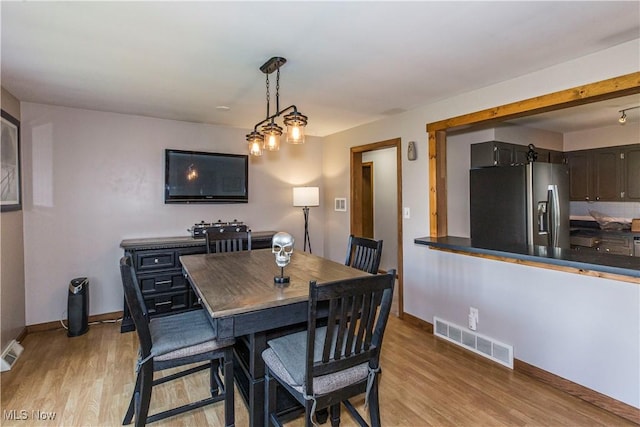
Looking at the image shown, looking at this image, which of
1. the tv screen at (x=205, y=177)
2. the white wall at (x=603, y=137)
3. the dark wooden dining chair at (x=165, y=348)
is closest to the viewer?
the dark wooden dining chair at (x=165, y=348)

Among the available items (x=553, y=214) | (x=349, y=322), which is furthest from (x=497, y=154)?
(x=349, y=322)

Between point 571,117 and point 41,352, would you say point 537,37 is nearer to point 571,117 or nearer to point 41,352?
point 571,117

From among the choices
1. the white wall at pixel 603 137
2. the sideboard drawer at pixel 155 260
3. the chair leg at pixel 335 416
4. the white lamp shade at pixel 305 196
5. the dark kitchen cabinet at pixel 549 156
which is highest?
the white wall at pixel 603 137

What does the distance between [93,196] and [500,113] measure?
Result: 420 cm

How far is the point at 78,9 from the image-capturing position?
5.41 feet

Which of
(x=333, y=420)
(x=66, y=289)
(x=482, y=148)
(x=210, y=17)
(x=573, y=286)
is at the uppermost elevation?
(x=210, y=17)

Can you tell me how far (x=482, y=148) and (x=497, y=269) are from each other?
1.88 meters

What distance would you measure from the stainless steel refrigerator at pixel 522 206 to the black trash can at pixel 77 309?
12.8 feet

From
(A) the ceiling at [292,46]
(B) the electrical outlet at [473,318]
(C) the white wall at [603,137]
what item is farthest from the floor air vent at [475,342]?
(C) the white wall at [603,137]

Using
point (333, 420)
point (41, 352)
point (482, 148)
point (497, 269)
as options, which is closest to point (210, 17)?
point (333, 420)

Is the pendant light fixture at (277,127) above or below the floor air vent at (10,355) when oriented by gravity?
above

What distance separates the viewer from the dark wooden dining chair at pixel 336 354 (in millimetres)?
1352

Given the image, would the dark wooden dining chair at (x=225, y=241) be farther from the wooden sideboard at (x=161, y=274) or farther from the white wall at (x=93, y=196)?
the white wall at (x=93, y=196)

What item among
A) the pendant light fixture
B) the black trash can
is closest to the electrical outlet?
the pendant light fixture
